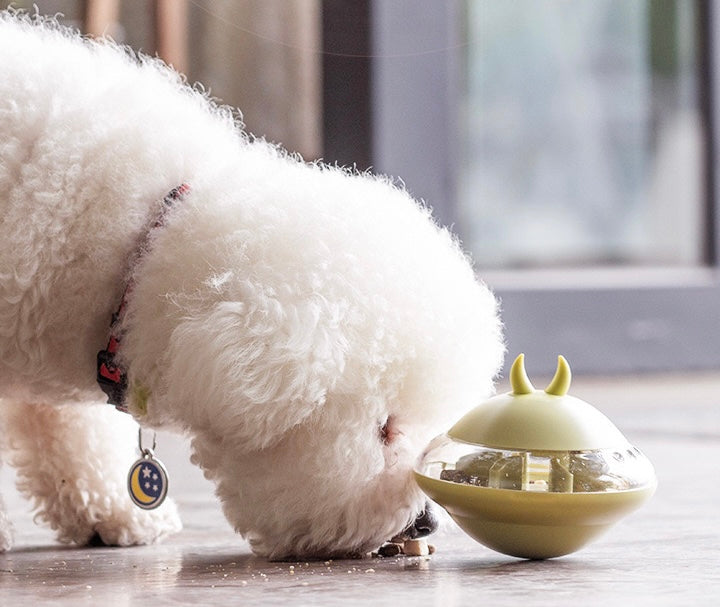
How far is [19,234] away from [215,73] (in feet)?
11.3

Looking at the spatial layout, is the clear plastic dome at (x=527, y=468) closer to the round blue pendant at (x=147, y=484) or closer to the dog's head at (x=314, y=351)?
the dog's head at (x=314, y=351)

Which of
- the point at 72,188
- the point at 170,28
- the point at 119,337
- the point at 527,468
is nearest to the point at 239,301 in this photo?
the point at 119,337

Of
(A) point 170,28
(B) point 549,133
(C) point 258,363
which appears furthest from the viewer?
(B) point 549,133

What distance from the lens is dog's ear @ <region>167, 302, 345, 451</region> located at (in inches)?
66.9

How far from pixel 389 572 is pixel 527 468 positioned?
235 millimetres

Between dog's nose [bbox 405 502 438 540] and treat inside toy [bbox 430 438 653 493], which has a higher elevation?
treat inside toy [bbox 430 438 653 493]

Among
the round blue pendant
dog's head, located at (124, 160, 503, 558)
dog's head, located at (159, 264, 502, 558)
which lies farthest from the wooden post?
dog's head, located at (159, 264, 502, 558)

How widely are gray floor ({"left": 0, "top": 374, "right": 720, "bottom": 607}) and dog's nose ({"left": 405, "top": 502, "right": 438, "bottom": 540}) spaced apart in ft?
0.14

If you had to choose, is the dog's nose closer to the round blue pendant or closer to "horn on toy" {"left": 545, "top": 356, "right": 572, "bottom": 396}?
"horn on toy" {"left": 545, "top": 356, "right": 572, "bottom": 396}

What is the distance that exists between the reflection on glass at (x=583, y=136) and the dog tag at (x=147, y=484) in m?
3.07

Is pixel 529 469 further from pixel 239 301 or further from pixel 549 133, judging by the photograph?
pixel 549 133

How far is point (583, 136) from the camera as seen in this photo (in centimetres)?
530

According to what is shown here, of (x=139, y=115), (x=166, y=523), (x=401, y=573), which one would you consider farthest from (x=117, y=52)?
(x=401, y=573)

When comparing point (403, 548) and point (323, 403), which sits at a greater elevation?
point (323, 403)
